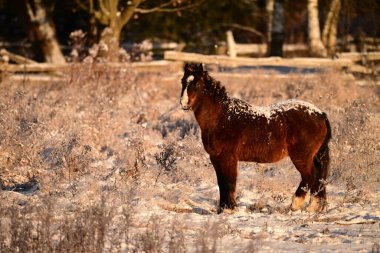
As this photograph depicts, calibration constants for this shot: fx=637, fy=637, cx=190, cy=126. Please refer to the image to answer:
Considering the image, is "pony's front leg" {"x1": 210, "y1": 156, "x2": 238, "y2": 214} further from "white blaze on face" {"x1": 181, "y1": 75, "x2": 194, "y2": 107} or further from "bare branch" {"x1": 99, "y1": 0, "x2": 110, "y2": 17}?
"bare branch" {"x1": 99, "y1": 0, "x2": 110, "y2": 17}

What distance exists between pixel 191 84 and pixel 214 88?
0.32 metres

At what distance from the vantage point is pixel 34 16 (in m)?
16.2

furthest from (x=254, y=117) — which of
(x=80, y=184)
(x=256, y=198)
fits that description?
(x=80, y=184)

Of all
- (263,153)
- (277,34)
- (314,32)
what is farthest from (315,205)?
(314,32)

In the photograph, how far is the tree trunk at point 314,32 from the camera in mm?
18906

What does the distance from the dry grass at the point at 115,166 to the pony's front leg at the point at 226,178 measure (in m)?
0.43

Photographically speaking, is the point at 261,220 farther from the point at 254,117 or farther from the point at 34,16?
the point at 34,16

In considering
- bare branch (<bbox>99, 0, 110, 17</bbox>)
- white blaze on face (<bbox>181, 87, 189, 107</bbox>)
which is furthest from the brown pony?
bare branch (<bbox>99, 0, 110, 17</bbox>)

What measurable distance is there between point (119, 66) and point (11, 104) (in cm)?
379

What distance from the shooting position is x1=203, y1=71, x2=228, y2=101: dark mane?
22.8 feet

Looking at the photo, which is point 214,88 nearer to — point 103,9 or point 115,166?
point 115,166

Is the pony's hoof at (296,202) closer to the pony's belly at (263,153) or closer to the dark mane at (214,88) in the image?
the pony's belly at (263,153)

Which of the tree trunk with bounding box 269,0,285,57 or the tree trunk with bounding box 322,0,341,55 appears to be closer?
the tree trunk with bounding box 269,0,285,57

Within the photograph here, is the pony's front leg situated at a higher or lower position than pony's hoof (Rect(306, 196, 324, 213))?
higher
